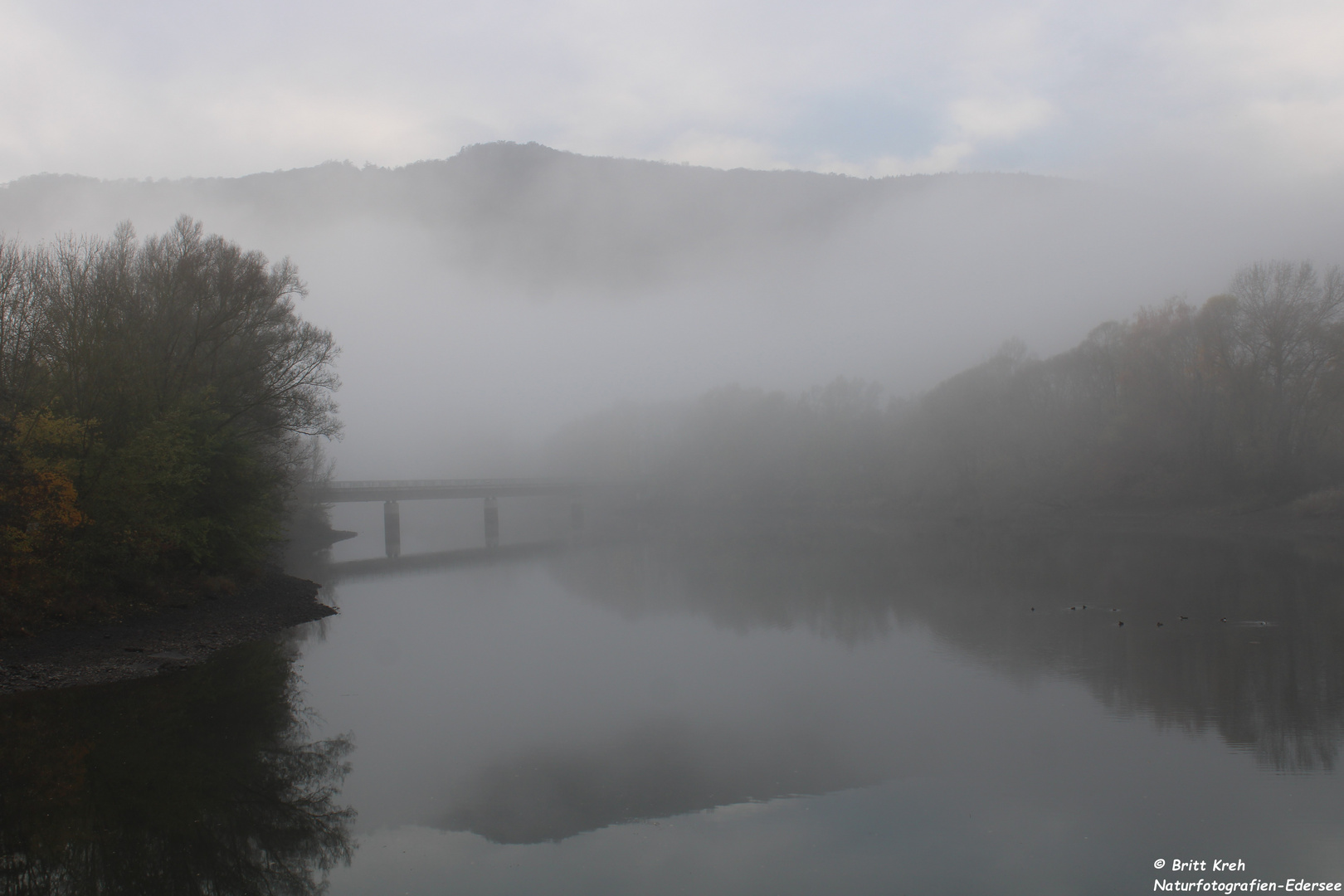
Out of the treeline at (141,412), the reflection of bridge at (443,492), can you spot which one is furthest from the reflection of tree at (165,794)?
the reflection of bridge at (443,492)

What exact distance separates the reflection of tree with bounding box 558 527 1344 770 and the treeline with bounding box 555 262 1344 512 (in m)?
10.4

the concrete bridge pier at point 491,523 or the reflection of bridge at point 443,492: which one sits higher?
the reflection of bridge at point 443,492

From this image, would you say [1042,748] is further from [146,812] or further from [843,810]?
[146,812]

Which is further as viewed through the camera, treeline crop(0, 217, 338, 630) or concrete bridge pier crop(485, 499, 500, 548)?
concrete bridge pier crop(485, 499, 500, 548)

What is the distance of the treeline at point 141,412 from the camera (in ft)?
73.2

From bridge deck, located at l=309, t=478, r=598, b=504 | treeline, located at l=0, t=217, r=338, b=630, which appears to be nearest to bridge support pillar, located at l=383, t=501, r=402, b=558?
bridge deck, located at l=309, t=478, r=598, b=504

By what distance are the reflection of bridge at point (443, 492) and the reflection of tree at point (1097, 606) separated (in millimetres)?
34193

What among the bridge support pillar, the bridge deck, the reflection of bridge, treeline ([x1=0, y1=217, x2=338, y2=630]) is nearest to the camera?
treeline ([x1=0, y1=217, x2=338, y2=630])

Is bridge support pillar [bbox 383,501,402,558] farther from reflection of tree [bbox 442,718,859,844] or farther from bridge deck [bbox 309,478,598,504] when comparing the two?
reflection of tree [bbox 442,718,859,844]

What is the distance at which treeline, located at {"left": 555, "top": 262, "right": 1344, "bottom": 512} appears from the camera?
54.2m

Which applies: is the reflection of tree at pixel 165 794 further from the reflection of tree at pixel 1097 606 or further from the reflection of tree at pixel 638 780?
the reflection of tree at pixel 1097 606

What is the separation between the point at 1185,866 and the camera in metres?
9.60

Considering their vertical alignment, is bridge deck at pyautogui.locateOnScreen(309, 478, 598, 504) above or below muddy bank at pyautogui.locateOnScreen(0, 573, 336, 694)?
above

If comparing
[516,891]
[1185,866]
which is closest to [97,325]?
[516,891]
